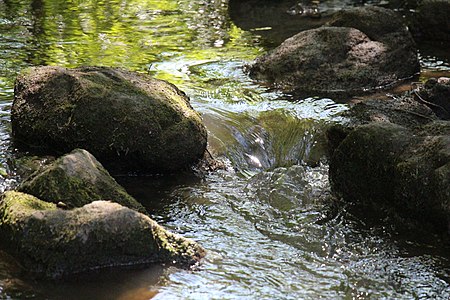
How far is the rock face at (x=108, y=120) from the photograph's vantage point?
257 inches

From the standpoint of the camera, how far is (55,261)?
15.3ft

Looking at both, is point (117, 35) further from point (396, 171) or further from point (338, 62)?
point (396, 171)

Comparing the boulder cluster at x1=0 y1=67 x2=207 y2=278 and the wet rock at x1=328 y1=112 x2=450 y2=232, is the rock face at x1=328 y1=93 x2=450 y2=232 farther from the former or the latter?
the boulder cluster at x1=0 y1=67 x2=207 y2=278

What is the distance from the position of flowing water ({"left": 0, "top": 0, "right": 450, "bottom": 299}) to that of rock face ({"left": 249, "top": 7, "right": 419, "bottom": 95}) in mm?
360

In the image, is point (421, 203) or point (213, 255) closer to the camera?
point (213, 255)

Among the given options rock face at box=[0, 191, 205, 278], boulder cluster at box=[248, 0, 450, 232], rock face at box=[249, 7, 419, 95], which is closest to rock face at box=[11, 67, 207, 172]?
boulder cluster at box=[248, 0, 450, 232]

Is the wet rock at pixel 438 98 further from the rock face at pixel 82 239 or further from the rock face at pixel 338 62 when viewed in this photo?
the rock face at pixel 82 239

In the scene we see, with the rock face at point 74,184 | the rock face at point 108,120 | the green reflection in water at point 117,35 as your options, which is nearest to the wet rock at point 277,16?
the green reflection in water at point 117,35

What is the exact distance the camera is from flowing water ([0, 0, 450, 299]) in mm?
4703

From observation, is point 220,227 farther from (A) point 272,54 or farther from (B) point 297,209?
(A) point 272,54

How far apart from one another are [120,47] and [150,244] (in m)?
6.52

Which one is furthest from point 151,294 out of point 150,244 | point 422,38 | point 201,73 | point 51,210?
point 422,38

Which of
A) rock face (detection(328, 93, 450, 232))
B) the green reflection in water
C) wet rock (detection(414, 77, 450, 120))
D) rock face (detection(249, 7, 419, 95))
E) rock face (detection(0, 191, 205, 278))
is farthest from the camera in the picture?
the green reflection in water

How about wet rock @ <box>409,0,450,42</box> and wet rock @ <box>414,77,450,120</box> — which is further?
wet rock @ <box>409,0,450,42</box>
